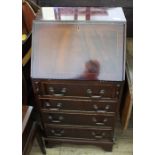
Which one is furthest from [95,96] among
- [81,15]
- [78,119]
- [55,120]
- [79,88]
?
[81,15]

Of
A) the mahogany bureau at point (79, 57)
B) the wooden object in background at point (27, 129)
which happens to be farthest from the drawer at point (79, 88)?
the wooden object in background at point (27, 129)

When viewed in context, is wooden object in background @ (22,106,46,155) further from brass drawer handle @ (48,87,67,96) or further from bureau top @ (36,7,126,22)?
bureau top @ (36,7,126,22)

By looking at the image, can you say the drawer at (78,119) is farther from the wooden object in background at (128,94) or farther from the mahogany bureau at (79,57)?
the wooden object in background at (128,94)

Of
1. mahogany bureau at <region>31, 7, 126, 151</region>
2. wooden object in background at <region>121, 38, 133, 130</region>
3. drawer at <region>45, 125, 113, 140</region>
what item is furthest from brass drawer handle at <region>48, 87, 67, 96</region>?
wooden object in background at <region>121, 38, 133, 130</region>

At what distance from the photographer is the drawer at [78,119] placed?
1.46m

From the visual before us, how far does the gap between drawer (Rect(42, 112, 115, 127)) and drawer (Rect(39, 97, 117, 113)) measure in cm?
5

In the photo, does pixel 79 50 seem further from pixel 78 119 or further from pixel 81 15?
pixel 78 119

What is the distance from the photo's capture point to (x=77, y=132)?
1.58 meters

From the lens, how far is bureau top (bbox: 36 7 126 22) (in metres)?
Result: 1.30

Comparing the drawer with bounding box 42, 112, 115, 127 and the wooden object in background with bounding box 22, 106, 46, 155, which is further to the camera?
the drawer with bounding box 42, 112, 115, 127

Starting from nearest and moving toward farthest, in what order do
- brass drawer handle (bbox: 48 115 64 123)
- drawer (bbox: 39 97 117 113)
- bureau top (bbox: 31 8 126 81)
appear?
bureau top (bbox: 31 8 126 81) < drawer (bbox: 39 97 117 113) < brass drawer handle (bbox: 48 115 64 123)

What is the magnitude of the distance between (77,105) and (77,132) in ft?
0.87

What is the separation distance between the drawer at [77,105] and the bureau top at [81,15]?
468 mm
